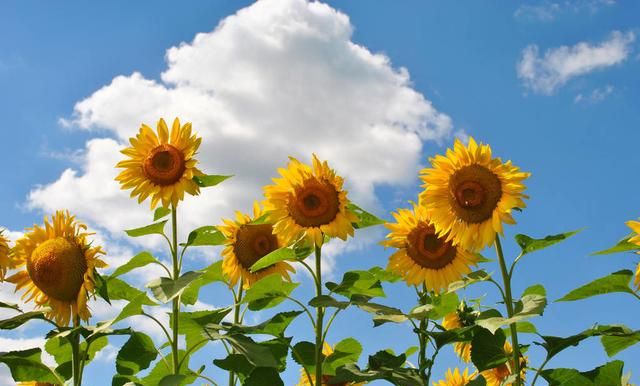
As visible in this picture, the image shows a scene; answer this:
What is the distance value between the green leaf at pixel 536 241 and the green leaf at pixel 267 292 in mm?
1577

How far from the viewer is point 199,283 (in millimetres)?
5480

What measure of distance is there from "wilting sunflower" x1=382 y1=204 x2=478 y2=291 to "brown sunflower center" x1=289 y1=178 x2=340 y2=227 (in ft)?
2.10

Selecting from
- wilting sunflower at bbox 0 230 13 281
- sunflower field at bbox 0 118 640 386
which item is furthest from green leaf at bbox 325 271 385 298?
wilting sunflower at bbox 0 230 13 281

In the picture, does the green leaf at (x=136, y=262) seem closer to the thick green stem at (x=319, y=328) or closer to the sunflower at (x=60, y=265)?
the sunflower at (x=60, y=265)

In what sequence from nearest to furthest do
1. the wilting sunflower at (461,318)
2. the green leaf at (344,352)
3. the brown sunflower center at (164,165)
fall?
the green leaf at (344,352), the brown sunflower center at (164,165), the wilting sunflower at (461,318)

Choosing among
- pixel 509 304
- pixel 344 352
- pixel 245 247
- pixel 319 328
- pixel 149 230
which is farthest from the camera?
pixel 245 247

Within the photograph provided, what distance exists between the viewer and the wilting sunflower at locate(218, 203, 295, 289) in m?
5.90

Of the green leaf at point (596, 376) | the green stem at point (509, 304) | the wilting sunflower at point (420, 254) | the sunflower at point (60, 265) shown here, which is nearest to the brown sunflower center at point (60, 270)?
the sunflower at point (60, 265)

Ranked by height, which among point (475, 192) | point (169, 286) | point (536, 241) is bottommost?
point (169, 286)

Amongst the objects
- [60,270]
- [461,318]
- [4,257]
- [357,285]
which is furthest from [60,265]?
[461,318]

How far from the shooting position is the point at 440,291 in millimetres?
5492

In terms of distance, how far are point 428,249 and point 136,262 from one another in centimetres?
217

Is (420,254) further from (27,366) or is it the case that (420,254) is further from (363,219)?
(27,366)

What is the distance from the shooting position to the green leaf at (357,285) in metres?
4.69
